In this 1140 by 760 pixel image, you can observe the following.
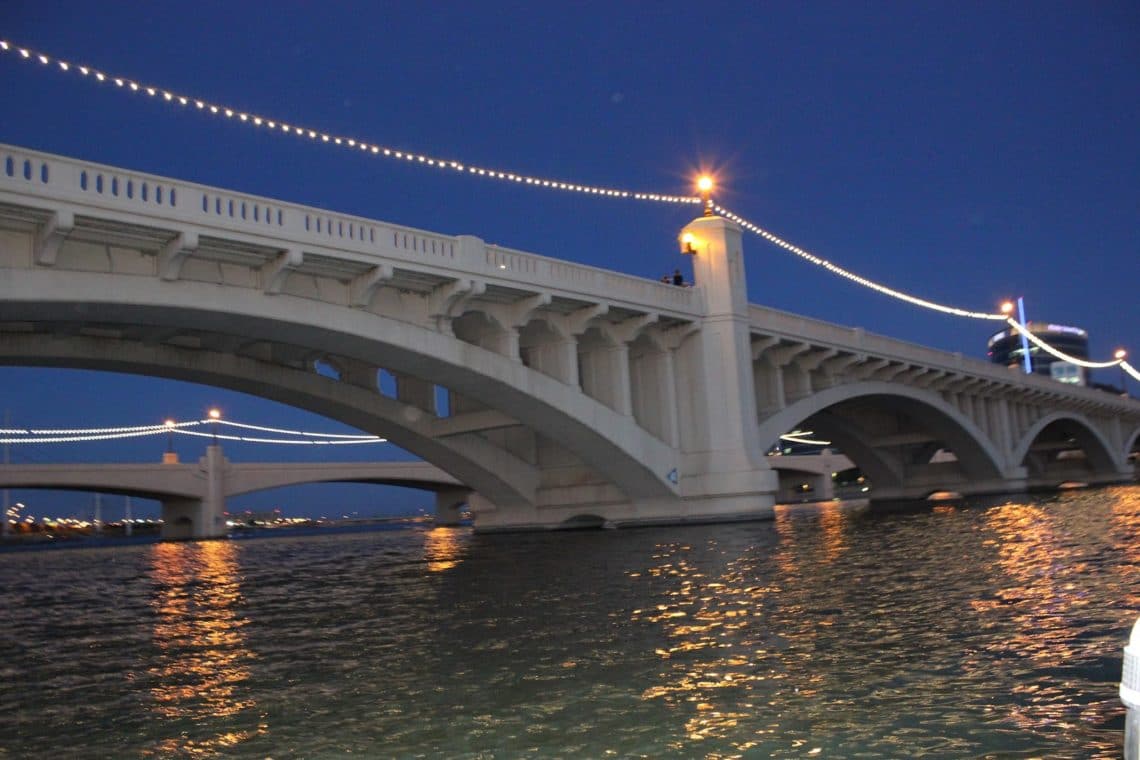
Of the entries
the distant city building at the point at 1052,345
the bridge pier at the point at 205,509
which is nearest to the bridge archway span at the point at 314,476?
the bridge pier at the point at 205,509

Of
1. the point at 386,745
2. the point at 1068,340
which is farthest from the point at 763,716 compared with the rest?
the point at 1068,340

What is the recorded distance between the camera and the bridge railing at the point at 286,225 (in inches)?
739

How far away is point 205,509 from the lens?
63656 mm

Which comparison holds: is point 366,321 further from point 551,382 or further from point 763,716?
point 763,716

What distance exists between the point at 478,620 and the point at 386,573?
10.4 meters

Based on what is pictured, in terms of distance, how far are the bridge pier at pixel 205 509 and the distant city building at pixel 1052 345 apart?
13984 cm

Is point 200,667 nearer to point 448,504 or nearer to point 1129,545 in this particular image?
point 1129,545

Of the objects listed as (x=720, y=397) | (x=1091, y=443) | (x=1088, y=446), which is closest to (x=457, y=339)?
(x=720, y=397)

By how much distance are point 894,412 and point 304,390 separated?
4079 cm

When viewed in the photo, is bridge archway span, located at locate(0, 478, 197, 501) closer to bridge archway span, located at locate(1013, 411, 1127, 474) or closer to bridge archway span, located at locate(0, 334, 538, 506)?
bridge archway span, located at locate(0, 334, 538, 506)

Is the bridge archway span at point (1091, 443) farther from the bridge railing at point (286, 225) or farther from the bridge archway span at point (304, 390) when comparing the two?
the bridge railing at point (286, 225)

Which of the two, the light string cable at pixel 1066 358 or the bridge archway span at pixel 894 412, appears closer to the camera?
the bridge archway span at pixel 894 412

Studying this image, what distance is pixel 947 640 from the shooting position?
9.10 m

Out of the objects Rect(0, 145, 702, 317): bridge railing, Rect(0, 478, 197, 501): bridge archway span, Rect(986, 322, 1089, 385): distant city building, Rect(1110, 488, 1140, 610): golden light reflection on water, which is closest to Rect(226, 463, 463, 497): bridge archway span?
Rect(0, 478, 197, 501): bridge archway span
